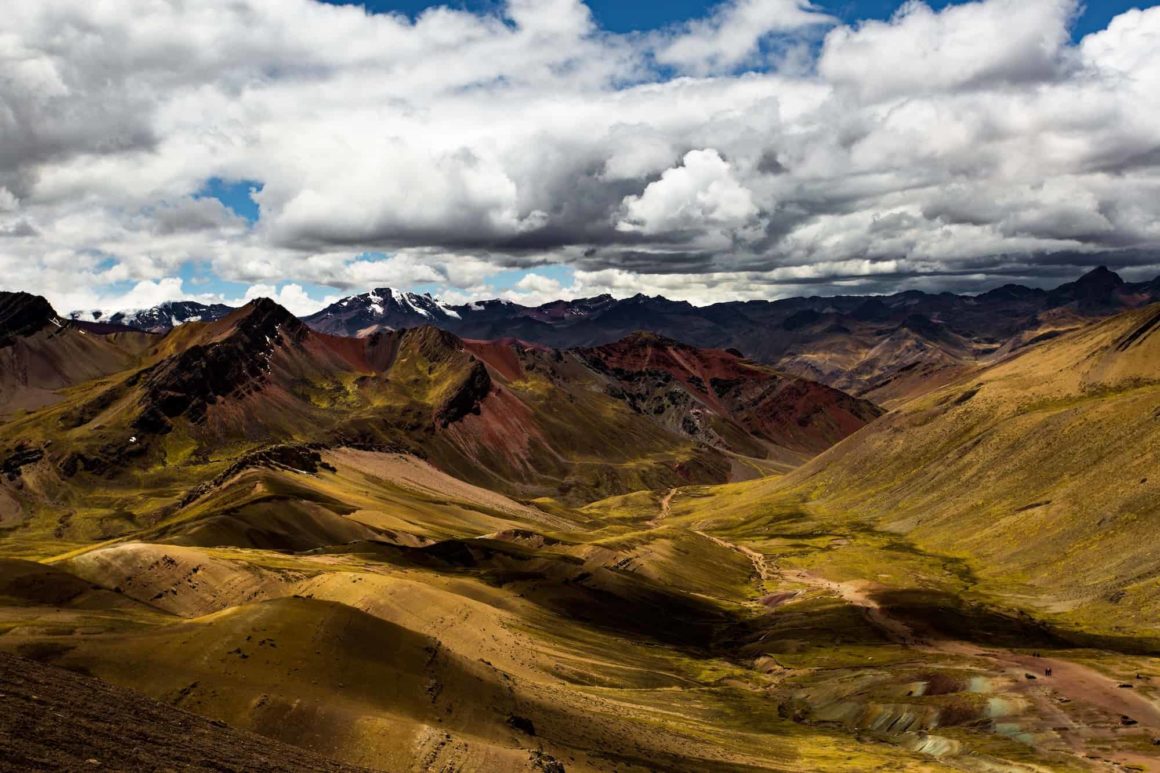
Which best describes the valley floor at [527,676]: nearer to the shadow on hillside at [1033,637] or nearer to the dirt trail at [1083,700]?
the dirt trail at [1083,700]

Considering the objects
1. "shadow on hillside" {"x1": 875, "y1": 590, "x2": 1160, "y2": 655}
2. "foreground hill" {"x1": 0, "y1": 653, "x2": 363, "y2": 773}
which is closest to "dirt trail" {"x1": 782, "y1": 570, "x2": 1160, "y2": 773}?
"shadow on hillside" {"x1": 875, "y1": 590, "x2": 1160, "y2": 655}

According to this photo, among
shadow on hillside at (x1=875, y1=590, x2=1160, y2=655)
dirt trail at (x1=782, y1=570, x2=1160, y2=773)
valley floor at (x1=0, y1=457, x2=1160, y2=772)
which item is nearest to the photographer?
valley floor at (x1=0, y1=457, x2=1160, y2=772)

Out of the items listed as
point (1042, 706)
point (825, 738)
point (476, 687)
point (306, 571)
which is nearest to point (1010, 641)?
point (1042, 706)

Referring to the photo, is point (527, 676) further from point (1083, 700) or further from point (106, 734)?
point (1083, 700)

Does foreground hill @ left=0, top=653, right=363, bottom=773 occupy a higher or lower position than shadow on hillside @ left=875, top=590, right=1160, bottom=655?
higher

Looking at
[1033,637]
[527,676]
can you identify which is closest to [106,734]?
[527,676]

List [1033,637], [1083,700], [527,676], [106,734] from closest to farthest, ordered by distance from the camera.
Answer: [106,734]
[527,676]
[1083,700]
[1033,637]

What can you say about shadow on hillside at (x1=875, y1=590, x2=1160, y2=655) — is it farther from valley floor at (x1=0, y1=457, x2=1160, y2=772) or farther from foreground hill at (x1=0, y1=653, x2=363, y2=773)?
foreground hill at (x1=0, y1=653, x2=363, y2=773)

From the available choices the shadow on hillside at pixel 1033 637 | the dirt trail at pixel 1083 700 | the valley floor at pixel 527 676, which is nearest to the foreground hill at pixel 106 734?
the valley floor at pixel 527 676

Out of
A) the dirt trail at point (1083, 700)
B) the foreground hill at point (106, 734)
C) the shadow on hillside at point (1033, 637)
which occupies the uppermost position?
the foreground hill at point (106, 734)

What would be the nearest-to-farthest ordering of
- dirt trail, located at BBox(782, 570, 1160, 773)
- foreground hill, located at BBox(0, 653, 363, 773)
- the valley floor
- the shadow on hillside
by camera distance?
1. foreground hill, located at BBox(0, 653, 363, 773)
2. the valley floor
3. dirt trail, located at BBox(782, 570, 1160, 773)
4. the shadow on hillside

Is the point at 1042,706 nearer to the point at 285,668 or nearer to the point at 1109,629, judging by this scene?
the point at 1109,629

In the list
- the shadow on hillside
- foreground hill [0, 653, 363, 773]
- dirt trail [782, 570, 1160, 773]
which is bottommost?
the shadow on hillside
